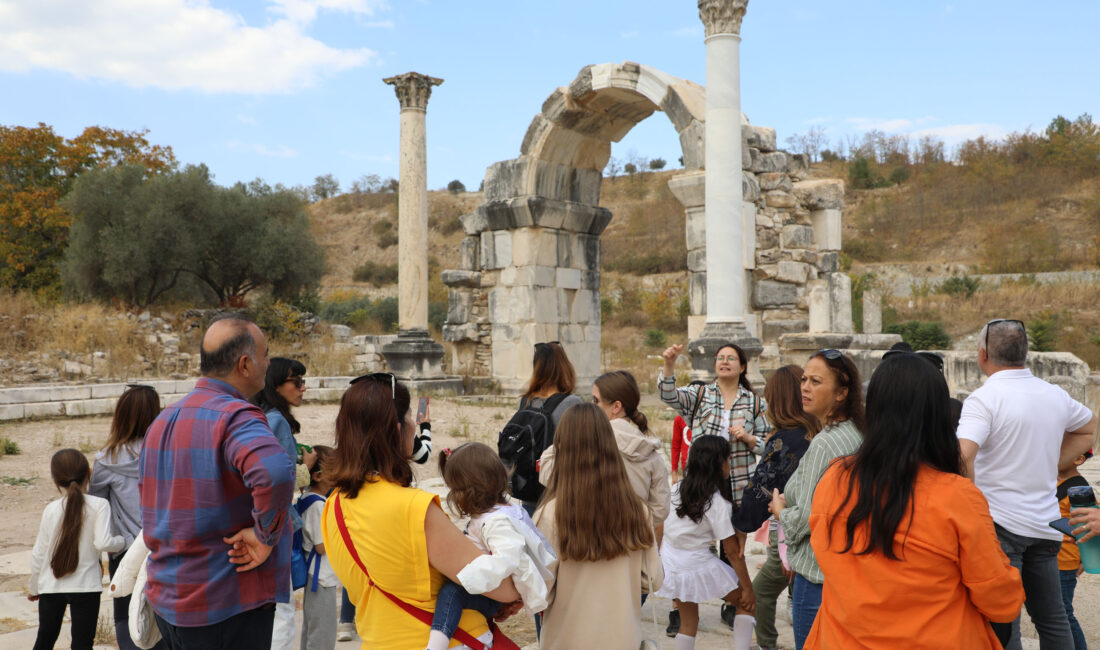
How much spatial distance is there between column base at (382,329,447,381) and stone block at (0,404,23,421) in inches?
220

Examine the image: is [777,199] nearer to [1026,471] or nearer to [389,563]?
[1026,471]

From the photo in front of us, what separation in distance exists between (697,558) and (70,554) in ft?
9.60

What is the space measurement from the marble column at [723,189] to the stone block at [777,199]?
147cm

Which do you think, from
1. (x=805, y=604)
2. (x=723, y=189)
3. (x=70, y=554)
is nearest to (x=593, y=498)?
(x=805, y=604)

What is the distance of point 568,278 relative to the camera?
1457 cm

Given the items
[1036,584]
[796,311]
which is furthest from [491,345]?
[1036,584]

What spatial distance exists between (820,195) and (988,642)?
10399mm

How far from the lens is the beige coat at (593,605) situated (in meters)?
2.89

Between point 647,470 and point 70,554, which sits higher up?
point 647,470

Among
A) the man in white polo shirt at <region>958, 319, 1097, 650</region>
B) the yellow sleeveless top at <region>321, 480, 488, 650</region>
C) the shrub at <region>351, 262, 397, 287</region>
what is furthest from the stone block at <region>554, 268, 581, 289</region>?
the shrub at <region>351, 262, 397, 287</region>

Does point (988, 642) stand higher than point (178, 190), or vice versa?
point (178, 190)

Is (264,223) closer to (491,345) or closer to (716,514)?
(491,345)

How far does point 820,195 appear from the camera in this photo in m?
11.8

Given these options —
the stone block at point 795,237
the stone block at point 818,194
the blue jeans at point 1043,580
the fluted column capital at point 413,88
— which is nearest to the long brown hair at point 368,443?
the blue jeans at point 1043,580
